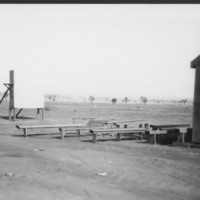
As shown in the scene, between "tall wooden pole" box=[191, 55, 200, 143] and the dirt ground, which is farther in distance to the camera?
"tall wooden pole" box=[191, 55, 200, 143]

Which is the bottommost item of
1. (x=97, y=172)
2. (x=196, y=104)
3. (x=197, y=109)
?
(x=97, y=172)

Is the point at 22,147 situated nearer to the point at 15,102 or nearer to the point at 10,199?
the point at 10,199

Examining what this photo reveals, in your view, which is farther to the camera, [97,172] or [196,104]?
[196,104]

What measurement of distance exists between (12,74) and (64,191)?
72.7ft

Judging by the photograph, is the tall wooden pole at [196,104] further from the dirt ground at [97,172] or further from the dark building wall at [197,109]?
the dirt ground at [97,172]

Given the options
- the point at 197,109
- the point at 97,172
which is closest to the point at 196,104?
the point at 197,109

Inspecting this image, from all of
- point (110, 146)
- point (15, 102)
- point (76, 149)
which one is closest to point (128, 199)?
point (76, 149)

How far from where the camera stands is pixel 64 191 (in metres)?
6.12

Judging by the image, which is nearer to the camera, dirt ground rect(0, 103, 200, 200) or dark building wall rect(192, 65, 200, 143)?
dirt ground rect(0, 103, 200, 200)

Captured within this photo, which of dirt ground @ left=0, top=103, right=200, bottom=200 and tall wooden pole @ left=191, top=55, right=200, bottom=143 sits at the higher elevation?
tall wooden pole @ left=191, top=55, right=200, bottom=143

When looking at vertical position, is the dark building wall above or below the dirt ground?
above

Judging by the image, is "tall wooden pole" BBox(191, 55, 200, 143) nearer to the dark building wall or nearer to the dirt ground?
the dark building wall

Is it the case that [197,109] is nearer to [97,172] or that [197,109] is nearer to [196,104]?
[196,104]

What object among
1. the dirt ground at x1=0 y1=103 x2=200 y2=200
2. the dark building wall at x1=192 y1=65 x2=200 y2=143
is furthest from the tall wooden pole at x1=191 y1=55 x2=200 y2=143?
the dirt ground at x1=0 y1=103 x2=200 y2=200
